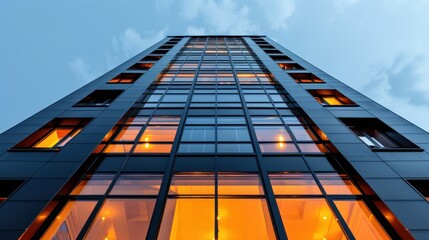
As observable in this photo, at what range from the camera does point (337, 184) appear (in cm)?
905

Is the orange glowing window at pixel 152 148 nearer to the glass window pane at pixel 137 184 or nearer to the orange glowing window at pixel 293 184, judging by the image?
the glass window pane at pixel 137 184

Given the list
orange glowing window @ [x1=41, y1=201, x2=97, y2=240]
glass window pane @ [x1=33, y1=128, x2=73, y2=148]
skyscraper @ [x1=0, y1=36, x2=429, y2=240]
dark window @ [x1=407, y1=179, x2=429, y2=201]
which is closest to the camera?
orange glowing window @ [x1=41, y1=201, x2=97, y2=240]

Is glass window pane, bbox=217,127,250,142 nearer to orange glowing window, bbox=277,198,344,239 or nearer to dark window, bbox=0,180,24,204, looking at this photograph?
orange glowing window, bbox=277,198,344,239

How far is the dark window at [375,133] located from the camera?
11828 mm

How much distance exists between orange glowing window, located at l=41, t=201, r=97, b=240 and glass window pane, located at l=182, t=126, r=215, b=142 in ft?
16.5

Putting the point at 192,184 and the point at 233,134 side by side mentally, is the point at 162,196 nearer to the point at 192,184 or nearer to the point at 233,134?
the point at 192,184

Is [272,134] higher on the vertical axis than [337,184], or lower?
higher

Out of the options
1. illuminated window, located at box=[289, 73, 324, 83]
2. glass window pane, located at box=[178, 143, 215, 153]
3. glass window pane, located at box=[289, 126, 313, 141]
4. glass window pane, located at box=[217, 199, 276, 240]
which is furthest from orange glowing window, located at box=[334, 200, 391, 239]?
illuminated window, located at box=[289, 73, 324, 83]

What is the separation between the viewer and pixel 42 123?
12609 millimetres

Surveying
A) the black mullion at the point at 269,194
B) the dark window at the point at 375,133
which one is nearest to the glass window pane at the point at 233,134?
the black mullion at the point at 269,194

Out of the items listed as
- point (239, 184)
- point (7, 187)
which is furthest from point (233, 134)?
point (7, 187)

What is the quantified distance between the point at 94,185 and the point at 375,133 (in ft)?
45.7

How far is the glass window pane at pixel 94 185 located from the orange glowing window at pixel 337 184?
315 inches

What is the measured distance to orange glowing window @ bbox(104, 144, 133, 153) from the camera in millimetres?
10887
